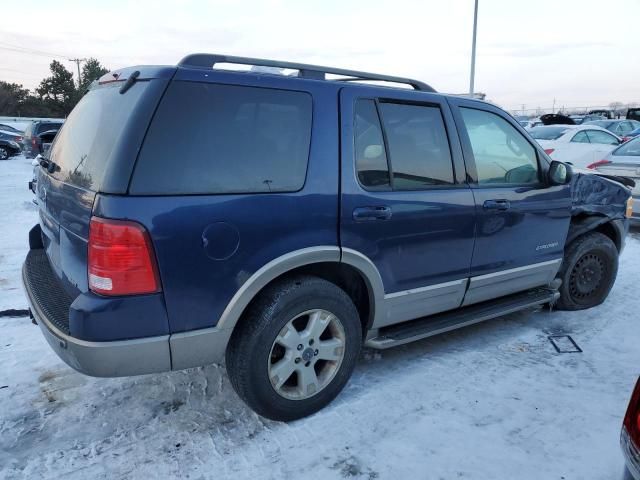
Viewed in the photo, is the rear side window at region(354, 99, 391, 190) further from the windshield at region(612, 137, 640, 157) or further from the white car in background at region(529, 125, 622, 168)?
the white car in background at region(529, 125, 622, 168)

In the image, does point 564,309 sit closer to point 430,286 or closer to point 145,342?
point 430,286

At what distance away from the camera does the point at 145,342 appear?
2.34m

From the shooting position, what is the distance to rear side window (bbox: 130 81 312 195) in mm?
2320

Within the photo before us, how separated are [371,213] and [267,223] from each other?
0.68 metres

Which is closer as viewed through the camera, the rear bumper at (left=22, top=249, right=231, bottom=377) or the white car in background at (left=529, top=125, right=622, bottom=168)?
the rear bumper at (left=22, top=249, right=231, bottom=377)

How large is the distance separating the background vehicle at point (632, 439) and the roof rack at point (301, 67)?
2.22 meters

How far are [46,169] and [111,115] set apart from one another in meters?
0.89

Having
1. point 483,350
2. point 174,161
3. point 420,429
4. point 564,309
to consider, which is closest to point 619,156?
point 564,309

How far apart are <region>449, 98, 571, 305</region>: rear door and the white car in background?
24.3ft

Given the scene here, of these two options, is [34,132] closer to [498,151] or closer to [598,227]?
[498,151]

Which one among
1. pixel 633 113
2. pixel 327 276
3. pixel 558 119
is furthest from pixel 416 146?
pixel 633 113

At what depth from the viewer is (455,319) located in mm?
3568

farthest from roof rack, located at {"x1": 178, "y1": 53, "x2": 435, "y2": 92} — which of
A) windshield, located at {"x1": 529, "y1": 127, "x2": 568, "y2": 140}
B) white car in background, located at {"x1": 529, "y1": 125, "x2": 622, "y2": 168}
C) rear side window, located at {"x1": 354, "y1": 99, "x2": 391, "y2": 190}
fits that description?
windshield, located at {"x1": 529, "y1": 127, "x2": 568, "y2": 140}

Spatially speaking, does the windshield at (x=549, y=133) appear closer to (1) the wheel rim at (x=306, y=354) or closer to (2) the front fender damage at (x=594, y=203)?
(2) the front fender damage at (x=594, y=203)
